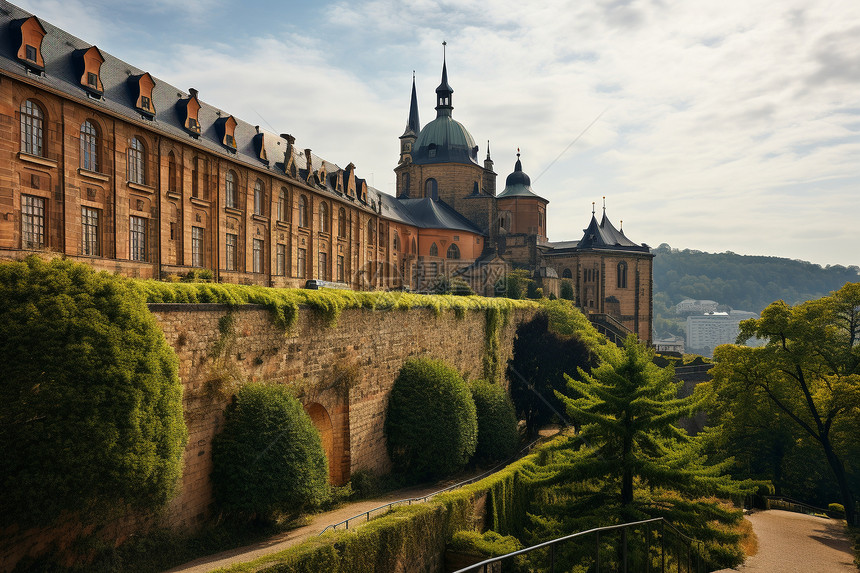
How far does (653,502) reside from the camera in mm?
14680

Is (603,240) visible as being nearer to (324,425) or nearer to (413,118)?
(413,118)

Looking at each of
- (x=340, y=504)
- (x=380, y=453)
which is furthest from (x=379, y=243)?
(x=340, y=504)

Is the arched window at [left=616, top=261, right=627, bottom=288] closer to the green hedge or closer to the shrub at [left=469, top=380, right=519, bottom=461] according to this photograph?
the shrub at [left=469, top=380, right=519, bottom=461]

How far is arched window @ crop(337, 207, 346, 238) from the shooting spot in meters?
38.8

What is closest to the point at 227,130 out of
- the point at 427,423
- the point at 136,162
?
the point at 136,162

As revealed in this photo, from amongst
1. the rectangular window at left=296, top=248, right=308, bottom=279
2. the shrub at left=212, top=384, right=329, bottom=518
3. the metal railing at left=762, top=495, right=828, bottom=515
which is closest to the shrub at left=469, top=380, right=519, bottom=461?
the metal railing at left=762, top=495, right=828, bottom=515

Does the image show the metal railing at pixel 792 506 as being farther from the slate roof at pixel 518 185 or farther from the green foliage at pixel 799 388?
the slate roof at pixel 518 185

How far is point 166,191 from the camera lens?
23203mm

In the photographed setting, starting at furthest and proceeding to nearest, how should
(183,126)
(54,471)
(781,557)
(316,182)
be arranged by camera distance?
(316,182)
(183,126)
(781,557)
(54,471)

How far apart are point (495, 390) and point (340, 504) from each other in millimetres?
11369

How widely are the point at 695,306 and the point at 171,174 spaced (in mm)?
176671

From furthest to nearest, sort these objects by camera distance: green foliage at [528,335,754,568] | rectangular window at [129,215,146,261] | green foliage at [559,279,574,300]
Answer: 1. green foliage at [559,279,574,300]
2. rectangular window at [129,215,146,261]
3. green foliage at [528,335,754,568]

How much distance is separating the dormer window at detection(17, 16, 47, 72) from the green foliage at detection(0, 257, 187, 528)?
11.5 meters

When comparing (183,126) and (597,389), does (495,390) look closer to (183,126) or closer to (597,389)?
(597,389)
